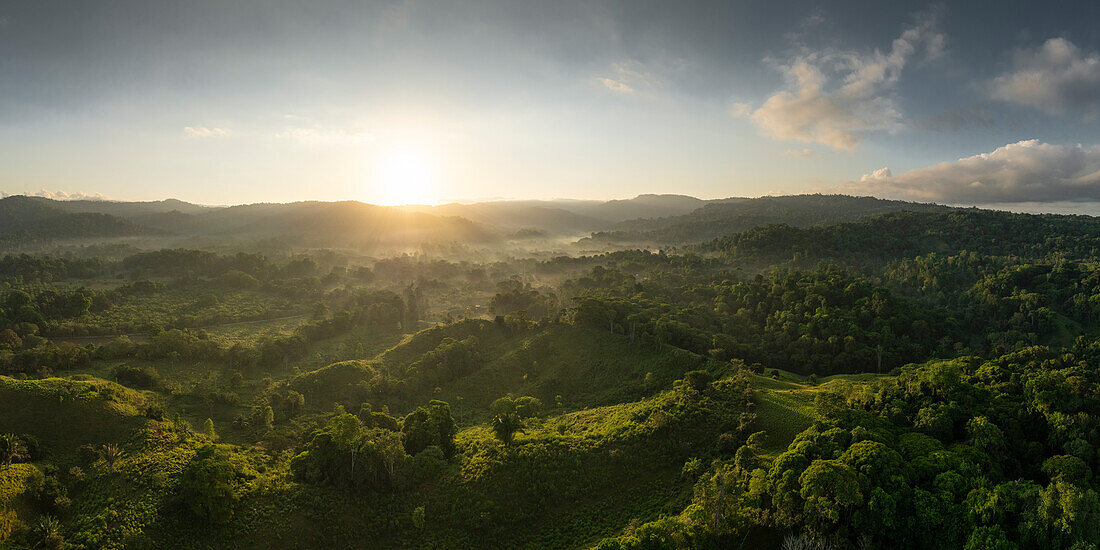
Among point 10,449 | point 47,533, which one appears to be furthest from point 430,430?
point 10,449

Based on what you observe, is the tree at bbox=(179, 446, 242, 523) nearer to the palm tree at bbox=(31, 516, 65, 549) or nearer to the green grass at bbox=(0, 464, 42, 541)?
the palm tree at bbox=(31, 516, 65, 549)

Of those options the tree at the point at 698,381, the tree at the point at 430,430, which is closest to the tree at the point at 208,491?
the tree at the point at 430,430

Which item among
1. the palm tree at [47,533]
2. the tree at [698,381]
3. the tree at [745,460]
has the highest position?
the tree at [698,381]

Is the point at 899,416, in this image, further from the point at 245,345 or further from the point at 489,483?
the point at 245,345

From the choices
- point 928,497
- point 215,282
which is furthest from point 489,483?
point 215,282

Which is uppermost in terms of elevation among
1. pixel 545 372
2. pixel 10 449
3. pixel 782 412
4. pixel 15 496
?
pixel 782 412

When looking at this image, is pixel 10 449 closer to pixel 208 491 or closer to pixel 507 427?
pixel 208 491

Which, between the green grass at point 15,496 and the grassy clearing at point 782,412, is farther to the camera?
the grassy clearing at point 782,412

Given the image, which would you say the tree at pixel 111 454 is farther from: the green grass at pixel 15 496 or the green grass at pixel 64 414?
the green grass at pixel 15 496
